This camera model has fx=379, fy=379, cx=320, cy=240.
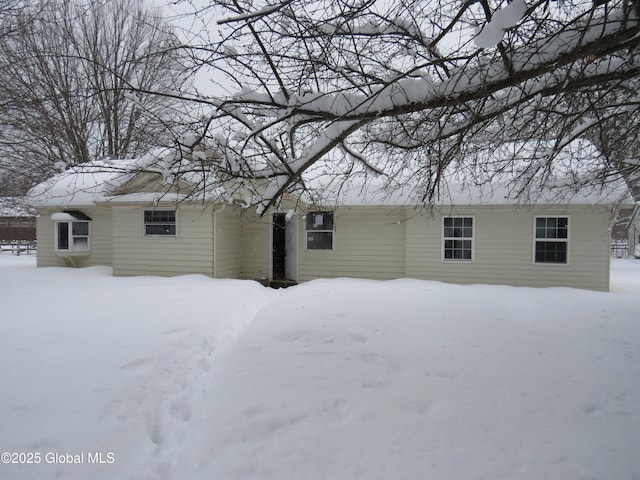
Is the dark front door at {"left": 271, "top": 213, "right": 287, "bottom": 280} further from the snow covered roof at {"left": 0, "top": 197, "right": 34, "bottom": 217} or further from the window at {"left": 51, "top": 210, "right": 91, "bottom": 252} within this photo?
the snow covered roof at {"left": 0, "top": 197, "right": 34, "bottom": 217}

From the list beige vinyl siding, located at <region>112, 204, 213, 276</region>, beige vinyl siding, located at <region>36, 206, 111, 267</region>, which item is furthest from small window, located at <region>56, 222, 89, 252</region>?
beige vinyl siding, located at <region>112, 204, 213, 276</region>

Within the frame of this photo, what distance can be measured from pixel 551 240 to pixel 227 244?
31.8 ft

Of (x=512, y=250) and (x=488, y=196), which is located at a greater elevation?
(x=488, y=196)

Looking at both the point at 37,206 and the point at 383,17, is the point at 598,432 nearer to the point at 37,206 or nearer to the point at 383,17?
the point at 383,17

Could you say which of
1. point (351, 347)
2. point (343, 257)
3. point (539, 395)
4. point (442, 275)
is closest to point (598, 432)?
point (539, 395)

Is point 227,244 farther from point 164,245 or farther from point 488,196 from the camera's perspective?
point 488,196

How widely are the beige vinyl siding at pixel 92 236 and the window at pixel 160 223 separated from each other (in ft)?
7.80

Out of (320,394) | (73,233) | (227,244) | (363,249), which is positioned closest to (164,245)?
(227,244)

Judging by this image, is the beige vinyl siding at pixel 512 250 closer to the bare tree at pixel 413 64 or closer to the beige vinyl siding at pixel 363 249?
the beige vinyl siding at pixel 363 249

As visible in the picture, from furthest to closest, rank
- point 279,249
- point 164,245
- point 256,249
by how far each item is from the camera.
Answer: point 279,249 → point 256,249 → point 164,245

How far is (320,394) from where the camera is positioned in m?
3.90

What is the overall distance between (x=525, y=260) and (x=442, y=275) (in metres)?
2.34

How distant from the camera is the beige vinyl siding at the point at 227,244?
38.1ft

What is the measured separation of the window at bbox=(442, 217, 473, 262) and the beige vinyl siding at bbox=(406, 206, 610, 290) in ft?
0.52
